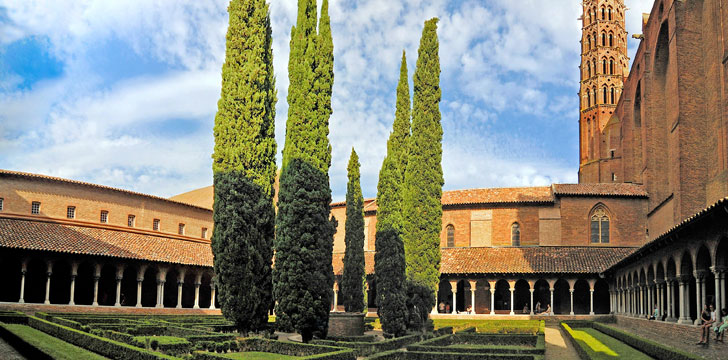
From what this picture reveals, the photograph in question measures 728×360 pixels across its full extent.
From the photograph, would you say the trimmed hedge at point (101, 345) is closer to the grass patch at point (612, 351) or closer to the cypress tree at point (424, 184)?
the grass patch at point (612, 351)

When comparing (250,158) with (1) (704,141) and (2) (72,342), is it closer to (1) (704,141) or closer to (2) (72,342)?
(2) (72,342)

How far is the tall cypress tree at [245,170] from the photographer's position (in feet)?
60.6

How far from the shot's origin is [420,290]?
26844 millimetres

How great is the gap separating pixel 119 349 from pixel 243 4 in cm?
1103

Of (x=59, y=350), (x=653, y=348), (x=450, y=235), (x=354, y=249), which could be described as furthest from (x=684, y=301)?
(x=450, y=235)

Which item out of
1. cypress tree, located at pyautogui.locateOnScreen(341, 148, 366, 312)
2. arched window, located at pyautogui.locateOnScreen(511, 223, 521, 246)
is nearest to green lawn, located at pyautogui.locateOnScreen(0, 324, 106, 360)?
cypress tree, located at pyautogui.locateOnScreen(341, 148, 366, 312)

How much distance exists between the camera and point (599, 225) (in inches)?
1620

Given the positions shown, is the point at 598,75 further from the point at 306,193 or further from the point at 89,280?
the point at 306,193

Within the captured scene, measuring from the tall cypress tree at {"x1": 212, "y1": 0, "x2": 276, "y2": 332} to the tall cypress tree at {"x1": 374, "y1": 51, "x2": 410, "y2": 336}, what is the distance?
609 centimetres

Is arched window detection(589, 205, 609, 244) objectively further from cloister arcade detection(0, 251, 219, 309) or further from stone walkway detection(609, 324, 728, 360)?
cloister arcade detection(0, 251, 219, 309)

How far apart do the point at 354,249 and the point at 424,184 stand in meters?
6.13

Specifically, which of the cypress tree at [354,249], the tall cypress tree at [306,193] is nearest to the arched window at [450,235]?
the cypress tree at [354,249]

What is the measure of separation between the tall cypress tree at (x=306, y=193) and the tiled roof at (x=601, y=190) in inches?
1038

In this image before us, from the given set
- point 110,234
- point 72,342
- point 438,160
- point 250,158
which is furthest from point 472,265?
point 72,342
